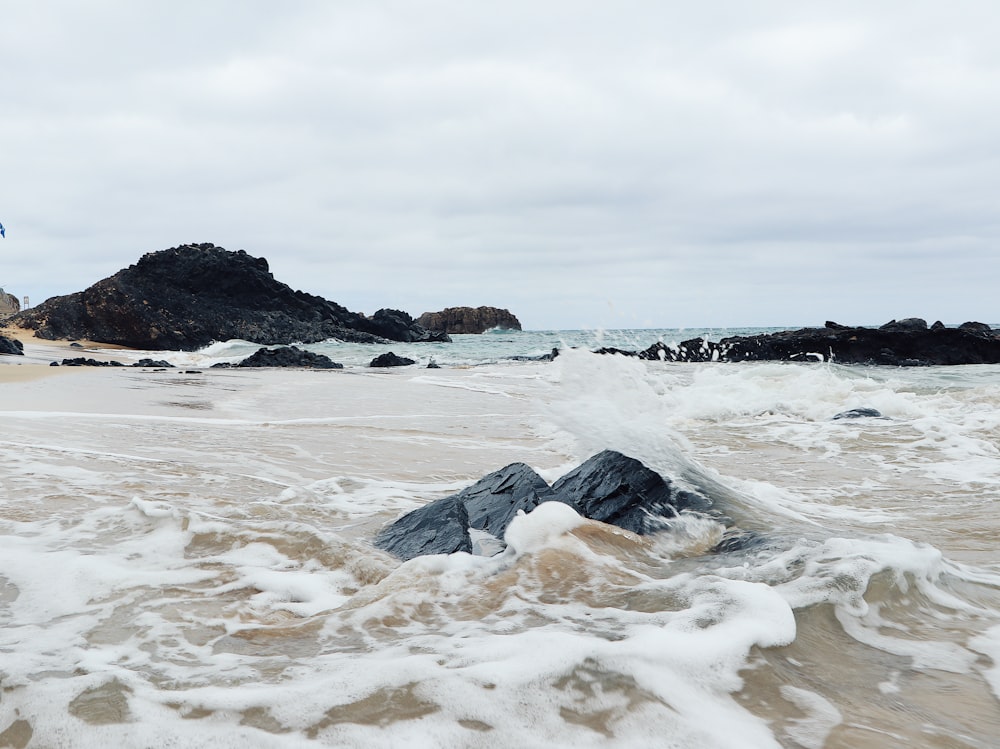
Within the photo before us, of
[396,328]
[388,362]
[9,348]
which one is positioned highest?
[396,328]

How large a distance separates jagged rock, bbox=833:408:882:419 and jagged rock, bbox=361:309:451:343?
4149 cm

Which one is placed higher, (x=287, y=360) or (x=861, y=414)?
(x=287, y=360)

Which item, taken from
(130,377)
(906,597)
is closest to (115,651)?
(906,597)

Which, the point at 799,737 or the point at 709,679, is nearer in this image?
the point at 799,737

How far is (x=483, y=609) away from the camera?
2602 millimetres

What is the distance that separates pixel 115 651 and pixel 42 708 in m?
0.39

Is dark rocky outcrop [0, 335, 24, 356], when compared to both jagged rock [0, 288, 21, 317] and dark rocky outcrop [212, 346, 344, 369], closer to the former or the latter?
dark rocky outcrop [212, 346, 344, 369]

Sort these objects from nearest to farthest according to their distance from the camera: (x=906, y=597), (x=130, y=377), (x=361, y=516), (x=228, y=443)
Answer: (x=906, y=597), (x=361, y=516), (x=228, y=443), (x=130, y=377)

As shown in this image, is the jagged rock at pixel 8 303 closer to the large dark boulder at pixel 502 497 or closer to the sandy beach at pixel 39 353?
the sandy beach at pixel 39 353

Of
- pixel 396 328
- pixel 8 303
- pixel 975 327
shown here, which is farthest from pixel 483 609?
pixel 8 303

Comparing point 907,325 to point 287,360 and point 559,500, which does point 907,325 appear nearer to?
point 287,360

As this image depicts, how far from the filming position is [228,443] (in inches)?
259

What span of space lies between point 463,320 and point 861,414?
244ft

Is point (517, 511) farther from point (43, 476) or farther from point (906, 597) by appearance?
point (43, 476)
